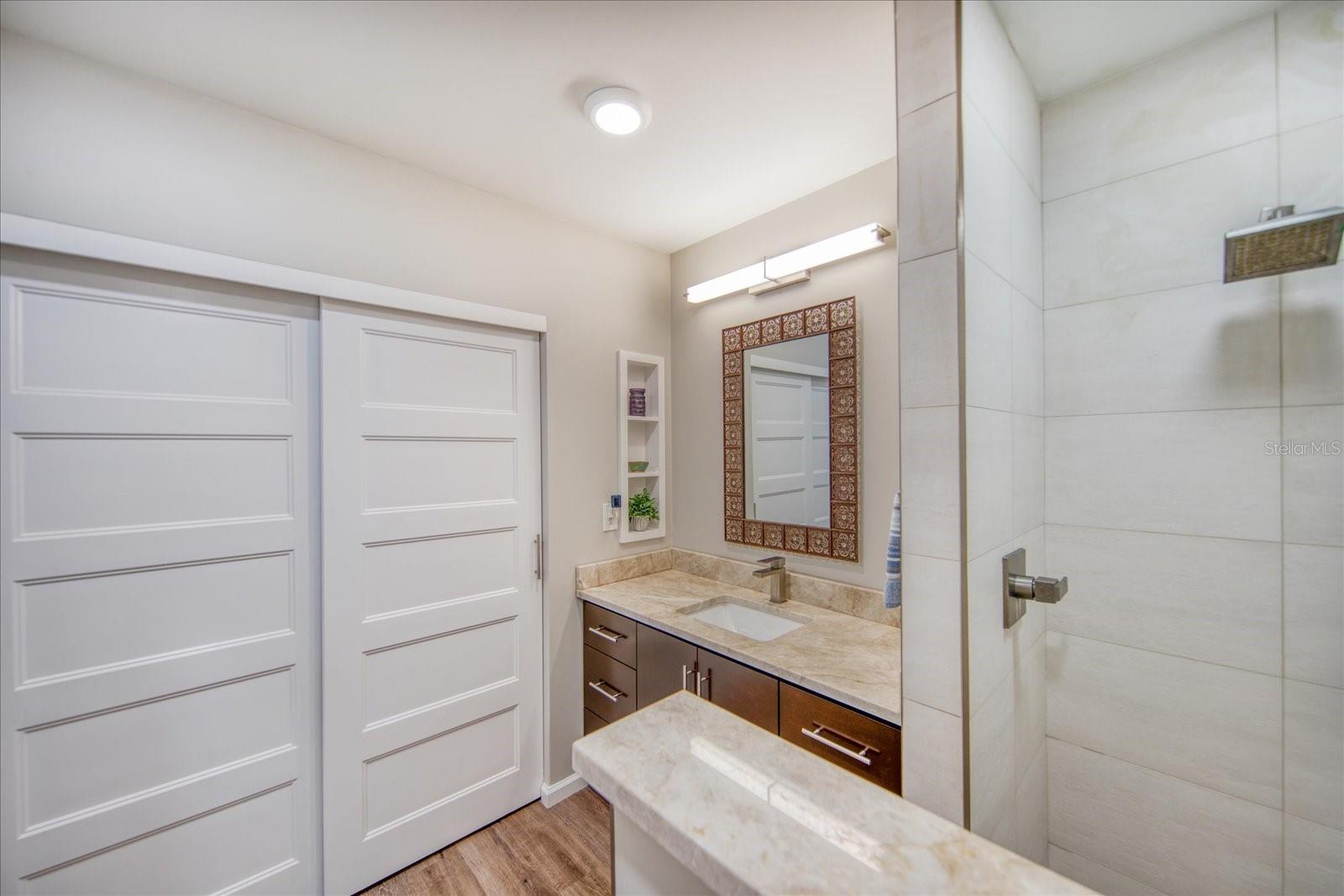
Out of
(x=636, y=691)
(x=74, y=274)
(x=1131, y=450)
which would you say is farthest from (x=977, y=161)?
(x=74, y=274)

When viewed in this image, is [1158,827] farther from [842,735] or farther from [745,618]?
[745,618]

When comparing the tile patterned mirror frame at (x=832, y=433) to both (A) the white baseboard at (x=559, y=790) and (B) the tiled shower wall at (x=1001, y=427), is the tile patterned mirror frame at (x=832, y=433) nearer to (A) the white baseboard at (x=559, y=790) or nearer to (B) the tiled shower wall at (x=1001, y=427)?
(B) the tiled shower wall at (x=1001, y=427)

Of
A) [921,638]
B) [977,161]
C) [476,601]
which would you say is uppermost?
[977,161]

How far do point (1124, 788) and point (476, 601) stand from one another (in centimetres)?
211

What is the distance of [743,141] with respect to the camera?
5.69ft

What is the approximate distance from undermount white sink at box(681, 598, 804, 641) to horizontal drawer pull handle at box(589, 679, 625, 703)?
0.46 metres

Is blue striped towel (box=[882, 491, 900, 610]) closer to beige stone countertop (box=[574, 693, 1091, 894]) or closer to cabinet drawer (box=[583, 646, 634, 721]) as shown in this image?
beige stone countertop (box=[574, 693, 1091, 894])

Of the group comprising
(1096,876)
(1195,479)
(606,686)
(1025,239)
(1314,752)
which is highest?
(1025,239)

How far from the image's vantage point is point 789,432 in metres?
2.16

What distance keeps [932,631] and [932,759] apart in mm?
268

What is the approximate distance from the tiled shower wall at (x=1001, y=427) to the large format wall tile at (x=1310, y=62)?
17.6 inches

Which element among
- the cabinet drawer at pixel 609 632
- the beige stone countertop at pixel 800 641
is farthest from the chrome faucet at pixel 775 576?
the cabinet drawer at pixel 609 632

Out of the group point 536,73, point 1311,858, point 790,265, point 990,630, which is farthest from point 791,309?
point 1311,858

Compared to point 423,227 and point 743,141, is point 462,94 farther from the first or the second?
point 743,141
